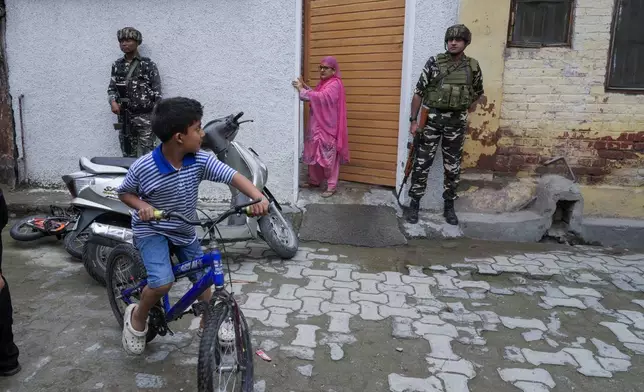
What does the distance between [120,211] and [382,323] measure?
2167mm

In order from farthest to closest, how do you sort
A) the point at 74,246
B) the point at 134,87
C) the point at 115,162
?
the point at 134,87
the point at 74,246
the point at 115,162

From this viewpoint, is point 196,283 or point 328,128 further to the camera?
point 328,128

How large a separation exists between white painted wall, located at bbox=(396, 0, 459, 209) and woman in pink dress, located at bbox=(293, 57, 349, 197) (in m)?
0.76

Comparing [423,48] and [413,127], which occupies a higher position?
[423,48]

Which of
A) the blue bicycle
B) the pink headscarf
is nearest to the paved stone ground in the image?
the blue bicycle

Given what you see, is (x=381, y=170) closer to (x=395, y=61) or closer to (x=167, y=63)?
(x=395, y=61)

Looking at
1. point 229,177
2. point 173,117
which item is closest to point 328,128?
point 229,177

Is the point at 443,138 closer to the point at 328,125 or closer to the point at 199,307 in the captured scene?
the point at 328,125

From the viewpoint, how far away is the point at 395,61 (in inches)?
237

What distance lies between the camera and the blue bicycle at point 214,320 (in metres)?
2.23

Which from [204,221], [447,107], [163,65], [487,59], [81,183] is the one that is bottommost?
[81,183]

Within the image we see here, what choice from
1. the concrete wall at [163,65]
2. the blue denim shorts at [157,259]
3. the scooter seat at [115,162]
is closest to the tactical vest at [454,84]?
the concrete wall at [163,65]

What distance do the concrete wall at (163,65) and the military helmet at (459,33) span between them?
1.68 m

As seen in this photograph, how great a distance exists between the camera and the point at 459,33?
501 centimetres
